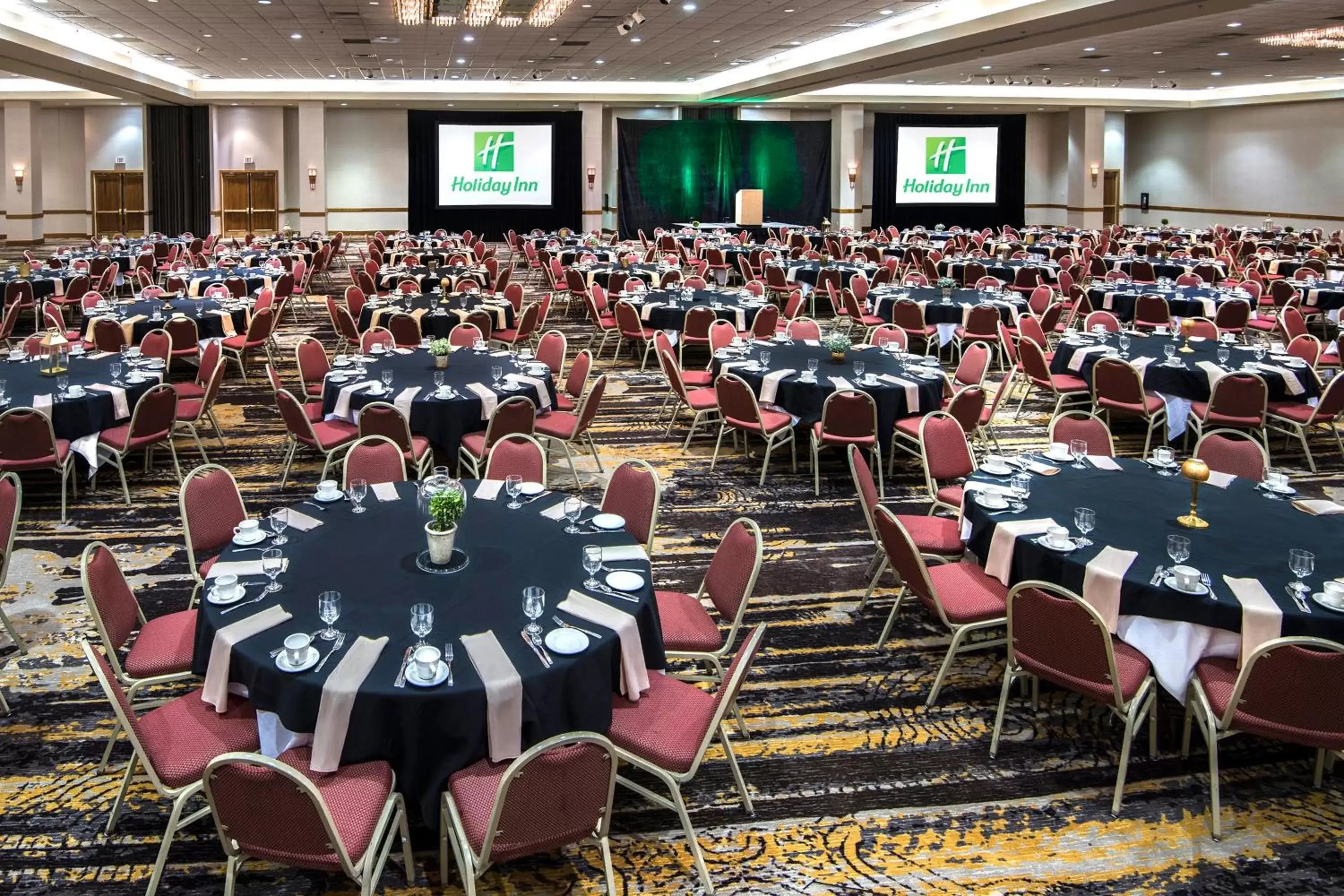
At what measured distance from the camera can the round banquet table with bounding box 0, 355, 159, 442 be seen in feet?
23.0

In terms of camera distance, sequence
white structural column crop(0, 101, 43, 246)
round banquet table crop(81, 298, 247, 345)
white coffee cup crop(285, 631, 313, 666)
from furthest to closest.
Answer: white structural column crop(0, 101, 43, 246) < round banquet table crop(81, 298, 247, 345) < white coffee cup crop(285, 631, 313, 666)

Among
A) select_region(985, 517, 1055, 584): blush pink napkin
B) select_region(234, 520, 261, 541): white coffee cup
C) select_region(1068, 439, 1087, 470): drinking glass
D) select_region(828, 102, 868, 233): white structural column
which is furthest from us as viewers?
select_region(828, 102, 868, 233): white structural column

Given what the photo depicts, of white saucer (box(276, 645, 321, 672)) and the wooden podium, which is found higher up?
the wooden podium

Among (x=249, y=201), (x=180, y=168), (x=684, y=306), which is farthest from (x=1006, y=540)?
(x=180, y=168)

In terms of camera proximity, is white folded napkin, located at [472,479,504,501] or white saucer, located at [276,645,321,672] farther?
white folded napkin, located at [472,479,504,501]

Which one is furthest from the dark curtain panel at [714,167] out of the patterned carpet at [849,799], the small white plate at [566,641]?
the small white plate at [566,641]

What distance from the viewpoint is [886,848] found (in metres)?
3.71

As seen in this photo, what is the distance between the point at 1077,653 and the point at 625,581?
1663 mm

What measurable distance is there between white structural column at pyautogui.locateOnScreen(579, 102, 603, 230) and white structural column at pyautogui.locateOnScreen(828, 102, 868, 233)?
20.6ft

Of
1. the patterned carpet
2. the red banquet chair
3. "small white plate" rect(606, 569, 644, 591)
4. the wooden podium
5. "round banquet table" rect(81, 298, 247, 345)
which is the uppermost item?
the wooden podium

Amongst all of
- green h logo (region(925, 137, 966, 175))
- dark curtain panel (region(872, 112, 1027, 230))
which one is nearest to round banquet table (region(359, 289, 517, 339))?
dark curtain panel (region(872, 112, 1027, 230))

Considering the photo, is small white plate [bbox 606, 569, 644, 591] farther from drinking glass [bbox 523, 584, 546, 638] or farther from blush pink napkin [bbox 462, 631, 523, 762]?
blush pink napkin [bbox 462, 631, 523, 762]

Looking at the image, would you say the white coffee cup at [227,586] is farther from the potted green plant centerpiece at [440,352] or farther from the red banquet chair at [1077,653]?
the potted green plant centerpiece at [440,352]

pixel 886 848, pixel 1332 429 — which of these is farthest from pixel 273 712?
pixel 1332 429
